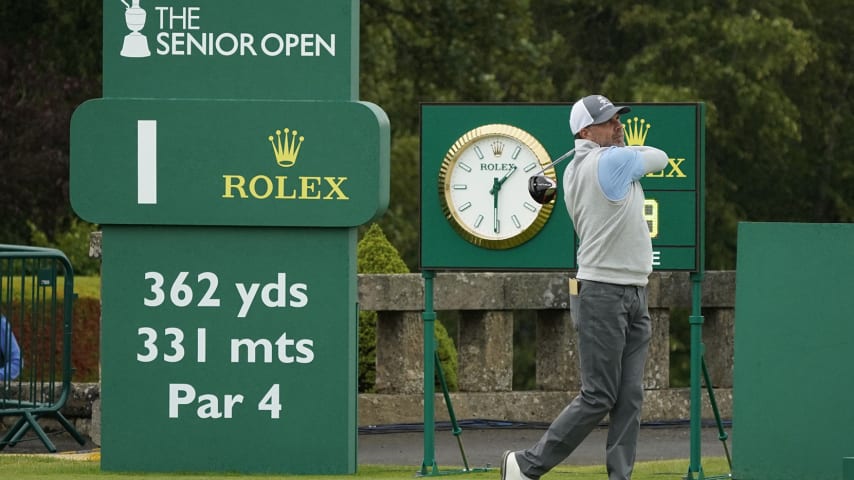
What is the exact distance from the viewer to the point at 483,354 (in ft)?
43.4

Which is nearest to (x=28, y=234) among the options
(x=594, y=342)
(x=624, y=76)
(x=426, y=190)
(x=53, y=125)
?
(x=53, y=125)

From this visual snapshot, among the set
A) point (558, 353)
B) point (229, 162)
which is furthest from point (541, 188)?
point (558, 353)

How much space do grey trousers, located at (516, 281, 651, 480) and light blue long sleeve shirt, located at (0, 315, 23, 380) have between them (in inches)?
212

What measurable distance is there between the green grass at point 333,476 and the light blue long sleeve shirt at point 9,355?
73.0 inches

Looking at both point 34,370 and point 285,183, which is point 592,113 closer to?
point 285,183

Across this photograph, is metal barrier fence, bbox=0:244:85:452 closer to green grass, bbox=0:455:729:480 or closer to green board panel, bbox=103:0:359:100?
green grass, bbox=0:455:729:480

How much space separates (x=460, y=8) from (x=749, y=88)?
18.5 feet

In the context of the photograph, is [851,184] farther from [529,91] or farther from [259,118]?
[259,118]

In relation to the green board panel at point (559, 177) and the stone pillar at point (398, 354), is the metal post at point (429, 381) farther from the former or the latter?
the stone pillar at point (398, 354)

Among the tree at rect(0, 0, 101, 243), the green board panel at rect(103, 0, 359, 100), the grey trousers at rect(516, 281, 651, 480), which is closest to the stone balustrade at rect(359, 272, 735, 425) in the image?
the green board panel at rect(103, 0, 359, 100)

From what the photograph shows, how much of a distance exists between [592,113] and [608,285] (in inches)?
31.0

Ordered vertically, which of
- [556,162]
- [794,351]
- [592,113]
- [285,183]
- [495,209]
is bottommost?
[794,351]

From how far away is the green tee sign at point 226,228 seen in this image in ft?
31.4

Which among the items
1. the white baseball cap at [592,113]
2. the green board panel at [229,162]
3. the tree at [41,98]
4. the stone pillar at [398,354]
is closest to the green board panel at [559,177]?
the green board panel at [229,162]
